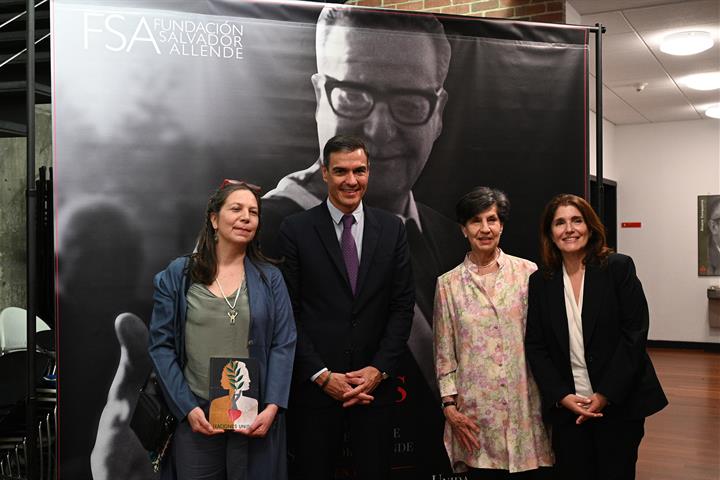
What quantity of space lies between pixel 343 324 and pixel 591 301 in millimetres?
935

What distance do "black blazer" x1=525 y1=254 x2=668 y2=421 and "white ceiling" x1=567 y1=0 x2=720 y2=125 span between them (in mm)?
2730

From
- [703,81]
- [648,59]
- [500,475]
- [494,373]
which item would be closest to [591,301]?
[494,373]

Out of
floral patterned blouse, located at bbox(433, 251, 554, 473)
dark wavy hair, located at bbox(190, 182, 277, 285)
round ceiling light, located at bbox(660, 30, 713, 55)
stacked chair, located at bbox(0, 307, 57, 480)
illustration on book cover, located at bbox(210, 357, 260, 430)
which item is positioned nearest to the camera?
illustration on book cover, located at bbox(210, 357, 260, 430)

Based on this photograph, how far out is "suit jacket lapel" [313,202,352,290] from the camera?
2.66 meters

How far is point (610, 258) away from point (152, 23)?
212cm

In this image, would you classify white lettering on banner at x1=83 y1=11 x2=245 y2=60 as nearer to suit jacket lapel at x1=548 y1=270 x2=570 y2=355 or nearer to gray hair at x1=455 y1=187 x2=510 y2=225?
gray hair at x1=455 y1=187 x2=510 y2=225

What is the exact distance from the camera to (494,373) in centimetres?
267

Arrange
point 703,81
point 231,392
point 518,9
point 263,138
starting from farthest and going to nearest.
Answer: point 703,81, point 518,9, point 263,138, point 231,392

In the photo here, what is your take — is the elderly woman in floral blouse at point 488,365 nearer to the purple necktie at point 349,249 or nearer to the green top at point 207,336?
the purple necktie at point 349,249

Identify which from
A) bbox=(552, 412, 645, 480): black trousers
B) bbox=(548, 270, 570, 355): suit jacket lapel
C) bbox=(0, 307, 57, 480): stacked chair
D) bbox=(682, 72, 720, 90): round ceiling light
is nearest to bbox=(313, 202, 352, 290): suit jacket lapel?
bbox=(548, 270, 570, 355): suit jacket lapel

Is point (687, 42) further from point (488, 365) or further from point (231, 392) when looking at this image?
point (231, 392)

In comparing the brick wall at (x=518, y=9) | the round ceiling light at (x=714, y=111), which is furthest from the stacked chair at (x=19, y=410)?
the round ceiling light at (x=714, y=111)

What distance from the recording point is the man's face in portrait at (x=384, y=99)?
10.5 feet

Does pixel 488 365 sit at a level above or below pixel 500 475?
above
